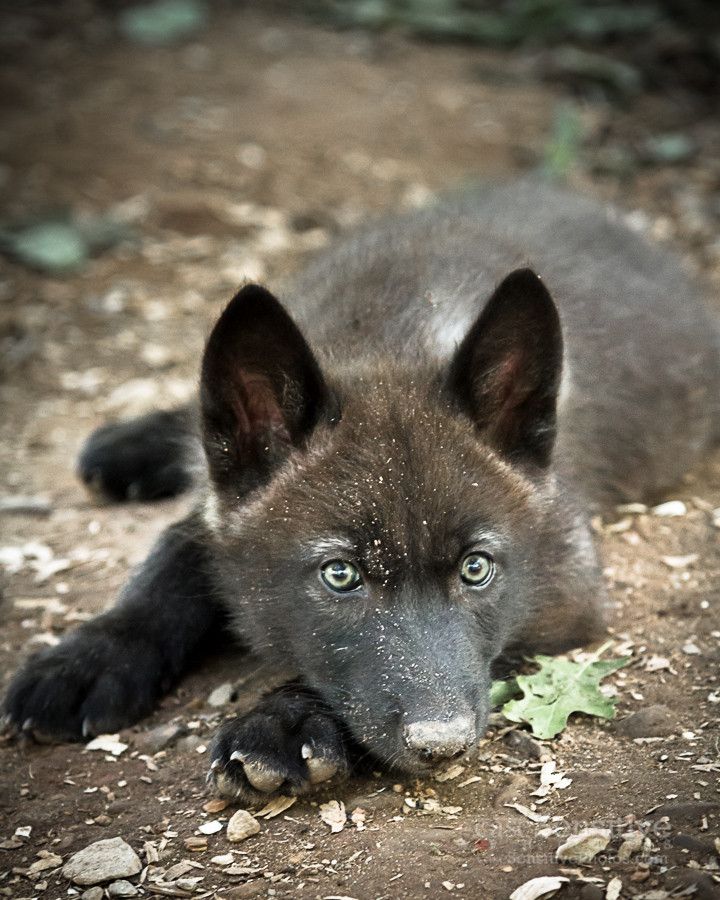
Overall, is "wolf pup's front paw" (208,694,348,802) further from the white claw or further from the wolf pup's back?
the wolf pup's back

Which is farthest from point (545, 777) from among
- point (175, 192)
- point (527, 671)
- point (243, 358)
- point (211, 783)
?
point (175, 192)

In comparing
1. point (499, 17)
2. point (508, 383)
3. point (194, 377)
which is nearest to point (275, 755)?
point (508, 383)

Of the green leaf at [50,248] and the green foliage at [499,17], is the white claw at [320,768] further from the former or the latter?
the green foliage at [499,17]

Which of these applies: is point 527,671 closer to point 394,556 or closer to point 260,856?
point 394,556

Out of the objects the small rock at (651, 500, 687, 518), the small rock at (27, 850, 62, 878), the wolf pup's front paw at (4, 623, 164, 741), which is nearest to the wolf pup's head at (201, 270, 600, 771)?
the wolf pup's front paw at (4, 623, 164, 741)

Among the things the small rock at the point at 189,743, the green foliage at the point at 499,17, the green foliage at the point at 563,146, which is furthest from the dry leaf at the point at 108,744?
the green foliage at the point at 499,17

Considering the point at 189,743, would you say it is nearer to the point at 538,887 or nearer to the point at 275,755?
the point at 275,755
